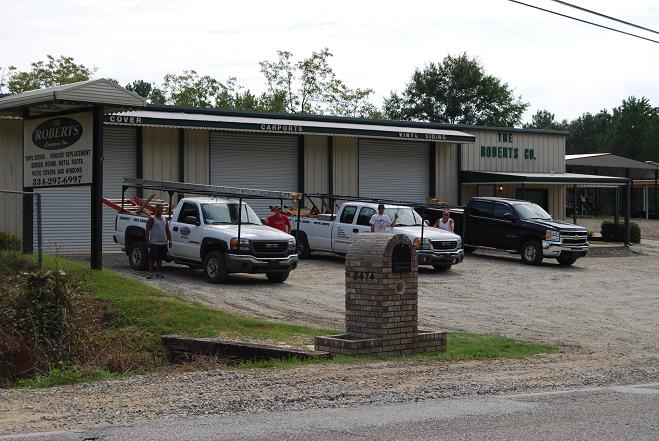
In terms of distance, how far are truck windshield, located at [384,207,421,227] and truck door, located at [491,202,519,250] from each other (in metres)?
4.55

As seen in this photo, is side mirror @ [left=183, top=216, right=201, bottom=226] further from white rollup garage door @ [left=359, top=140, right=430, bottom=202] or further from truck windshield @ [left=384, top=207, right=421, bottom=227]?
white rollup garage door @ [left=359, top=140, right=430, bottom=202]

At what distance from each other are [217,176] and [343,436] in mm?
26305

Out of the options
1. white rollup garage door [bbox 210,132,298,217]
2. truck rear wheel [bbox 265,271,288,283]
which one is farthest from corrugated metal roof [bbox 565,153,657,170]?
truck rear wheel [bbox 265,271,288,283]

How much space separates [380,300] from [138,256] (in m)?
12.5

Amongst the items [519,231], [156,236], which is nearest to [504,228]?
[519,231]

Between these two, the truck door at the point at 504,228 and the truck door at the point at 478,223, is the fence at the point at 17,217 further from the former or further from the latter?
the truck door at the point at 504,228

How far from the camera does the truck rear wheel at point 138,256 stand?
24562mm

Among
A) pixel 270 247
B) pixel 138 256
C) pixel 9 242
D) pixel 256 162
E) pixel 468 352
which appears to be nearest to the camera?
pixel 468 352

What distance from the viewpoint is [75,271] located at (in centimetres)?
1928

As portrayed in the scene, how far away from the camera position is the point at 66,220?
30672 mm

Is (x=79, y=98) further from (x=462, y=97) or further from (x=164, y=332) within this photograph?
(x=462, y=97)

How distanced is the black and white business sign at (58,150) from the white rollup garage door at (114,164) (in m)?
9.70

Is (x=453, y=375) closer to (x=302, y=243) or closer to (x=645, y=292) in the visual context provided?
(x=645, y=292)

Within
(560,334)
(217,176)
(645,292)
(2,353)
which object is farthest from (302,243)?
(2,353)
